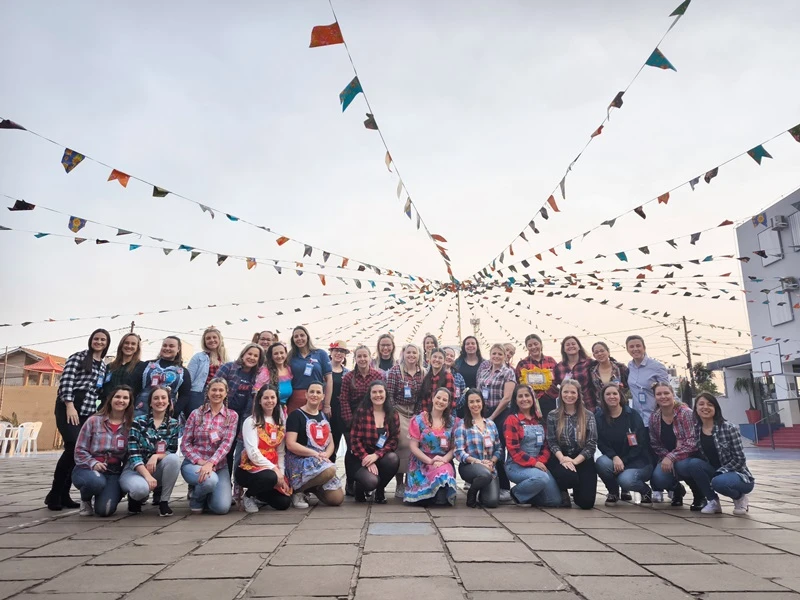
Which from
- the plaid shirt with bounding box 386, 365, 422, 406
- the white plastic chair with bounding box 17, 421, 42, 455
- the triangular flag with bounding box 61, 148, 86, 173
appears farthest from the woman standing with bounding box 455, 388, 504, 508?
the white plastic chair with bounding box 17, 421, 42, 455

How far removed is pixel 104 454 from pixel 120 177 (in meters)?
3.14

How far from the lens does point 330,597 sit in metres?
2.36

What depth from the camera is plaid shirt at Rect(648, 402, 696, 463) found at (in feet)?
16.6

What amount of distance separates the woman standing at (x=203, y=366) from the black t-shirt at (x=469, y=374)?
2585 mm

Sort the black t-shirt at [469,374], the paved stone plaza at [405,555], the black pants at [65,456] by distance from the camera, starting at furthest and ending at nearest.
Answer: the black t-shirt at [469,374] < the black pants at [65,456] < the paved stone plaza at [405,555]

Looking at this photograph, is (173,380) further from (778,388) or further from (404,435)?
(778,388)

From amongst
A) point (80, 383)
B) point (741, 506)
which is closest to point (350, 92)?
point (80, 383)

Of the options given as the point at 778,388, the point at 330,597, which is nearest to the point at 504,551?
the point at 330,597

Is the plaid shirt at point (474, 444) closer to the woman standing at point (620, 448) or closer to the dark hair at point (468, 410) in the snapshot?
the dark hair at point (468, 410)

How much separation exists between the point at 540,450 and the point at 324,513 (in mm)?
2067

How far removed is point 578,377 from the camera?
611 centimetres

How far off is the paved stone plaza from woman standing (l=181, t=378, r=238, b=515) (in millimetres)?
262

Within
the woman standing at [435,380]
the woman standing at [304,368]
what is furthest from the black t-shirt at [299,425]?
the woman standing at [435,380]

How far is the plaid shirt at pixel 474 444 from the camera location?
5.36m
